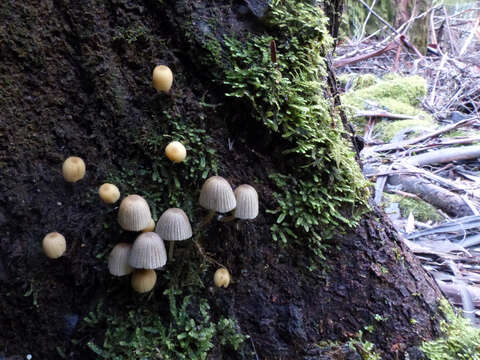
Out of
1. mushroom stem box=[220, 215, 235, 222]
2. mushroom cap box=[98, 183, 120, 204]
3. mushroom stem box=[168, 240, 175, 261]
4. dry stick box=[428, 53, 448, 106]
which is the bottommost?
mushroom stem box=[168, 240, 175, 261]

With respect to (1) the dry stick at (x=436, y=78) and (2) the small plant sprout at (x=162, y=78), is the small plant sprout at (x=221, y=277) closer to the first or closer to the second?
(2) the small plant sprout at (x=162, y=78)

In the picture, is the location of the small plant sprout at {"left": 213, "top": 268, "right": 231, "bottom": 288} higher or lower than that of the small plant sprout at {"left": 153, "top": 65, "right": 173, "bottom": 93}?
lower

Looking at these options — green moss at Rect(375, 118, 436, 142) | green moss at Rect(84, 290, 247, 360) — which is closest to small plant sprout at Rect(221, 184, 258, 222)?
green moss at Rect(84, 290, 247, 360)

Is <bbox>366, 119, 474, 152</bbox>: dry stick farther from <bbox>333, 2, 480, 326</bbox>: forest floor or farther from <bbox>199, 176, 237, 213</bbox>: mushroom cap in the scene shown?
<bbox>199, 176, 237, 213</bbox>: mushroom cap

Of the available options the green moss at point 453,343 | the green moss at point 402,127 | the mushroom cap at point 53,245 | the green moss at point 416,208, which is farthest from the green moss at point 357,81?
the mushroom cap at point 53,245

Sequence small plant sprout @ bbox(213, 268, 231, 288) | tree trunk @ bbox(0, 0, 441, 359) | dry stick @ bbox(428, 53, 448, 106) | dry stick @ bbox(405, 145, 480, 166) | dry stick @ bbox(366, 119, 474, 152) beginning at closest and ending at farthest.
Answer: tree trunk @ bbox(0, 0, 441, 359) → small plant sprout @ bbox(213, 268, 231, 288) → dry stick @ bbox(405, 145, 480, 166) → dry stick @ bbox(366, 119, 474, 152) → dry stick @ bbox(428, 53, 448, 106)

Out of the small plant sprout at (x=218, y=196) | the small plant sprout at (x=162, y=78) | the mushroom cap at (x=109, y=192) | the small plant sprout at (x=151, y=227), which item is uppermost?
the small plant sprout at (x=162, y=78)


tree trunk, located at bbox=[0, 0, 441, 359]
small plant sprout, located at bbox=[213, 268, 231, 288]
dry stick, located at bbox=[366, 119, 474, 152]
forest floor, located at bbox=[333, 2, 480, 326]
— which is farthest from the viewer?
dry stick, located at bbox=[366, 119, 474, 152]

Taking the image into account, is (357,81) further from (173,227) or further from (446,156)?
(173,227)

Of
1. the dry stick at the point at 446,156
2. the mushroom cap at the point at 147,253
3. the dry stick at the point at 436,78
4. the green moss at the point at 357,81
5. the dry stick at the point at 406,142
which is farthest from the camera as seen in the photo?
the green moss at the point at 357,81
